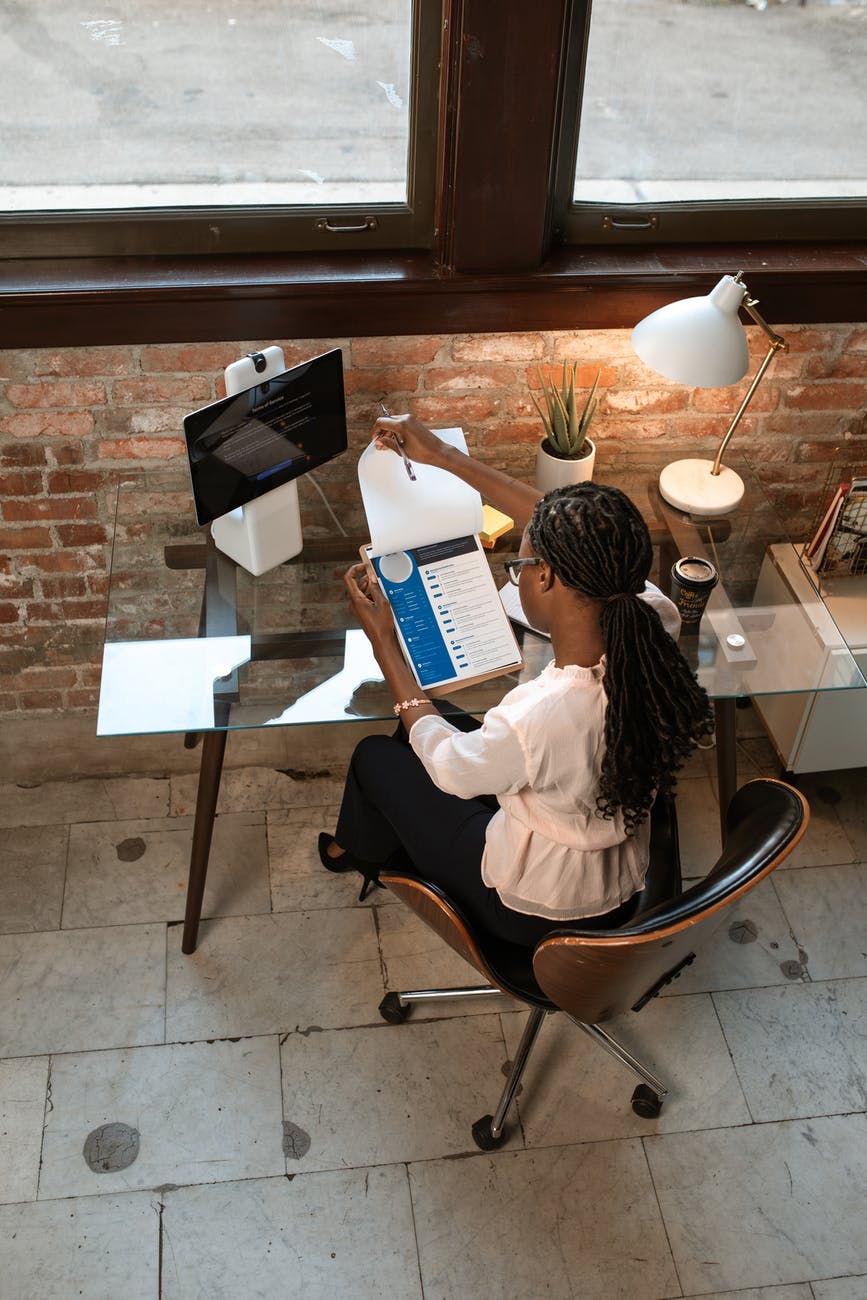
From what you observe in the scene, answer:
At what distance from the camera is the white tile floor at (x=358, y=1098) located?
2.18 meters

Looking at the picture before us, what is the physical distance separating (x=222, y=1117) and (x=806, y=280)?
2.10m

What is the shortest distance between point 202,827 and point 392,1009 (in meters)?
0.57

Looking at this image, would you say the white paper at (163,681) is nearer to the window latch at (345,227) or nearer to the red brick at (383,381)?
the red brick at (383,381)

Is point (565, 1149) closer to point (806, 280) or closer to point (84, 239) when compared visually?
point (806, 280)

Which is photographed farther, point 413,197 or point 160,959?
point 160,959

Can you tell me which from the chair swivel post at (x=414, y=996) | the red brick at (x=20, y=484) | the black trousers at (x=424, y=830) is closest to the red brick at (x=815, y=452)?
the black trousers at (x=424, y=830)

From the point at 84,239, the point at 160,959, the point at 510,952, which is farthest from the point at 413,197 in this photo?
the point at 160,959

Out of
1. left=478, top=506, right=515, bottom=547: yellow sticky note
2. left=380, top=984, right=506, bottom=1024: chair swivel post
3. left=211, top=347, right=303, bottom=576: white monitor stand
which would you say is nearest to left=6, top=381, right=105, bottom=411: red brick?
left=211, top=347, right=303, bottom=576: white monitor stand

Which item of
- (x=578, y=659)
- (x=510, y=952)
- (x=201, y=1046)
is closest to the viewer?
(x=578, y=659)

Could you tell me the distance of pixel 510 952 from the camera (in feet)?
6.86

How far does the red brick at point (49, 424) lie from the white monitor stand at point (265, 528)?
1.32ft

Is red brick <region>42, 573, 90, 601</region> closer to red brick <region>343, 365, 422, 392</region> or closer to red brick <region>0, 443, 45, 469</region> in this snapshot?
red brick <region>0, 443, 45, 469</region>

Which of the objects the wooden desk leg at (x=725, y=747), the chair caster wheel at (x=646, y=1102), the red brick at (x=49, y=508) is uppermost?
the red brick at (x=49, y=508)

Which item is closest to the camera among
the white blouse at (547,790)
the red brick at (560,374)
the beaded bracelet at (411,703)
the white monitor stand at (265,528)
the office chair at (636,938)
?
the office chair at (636,938)
